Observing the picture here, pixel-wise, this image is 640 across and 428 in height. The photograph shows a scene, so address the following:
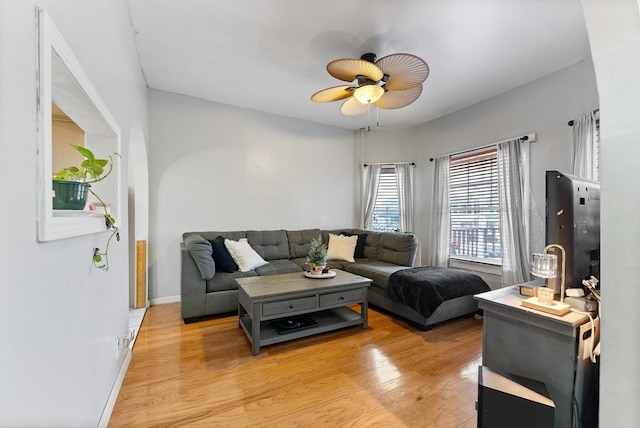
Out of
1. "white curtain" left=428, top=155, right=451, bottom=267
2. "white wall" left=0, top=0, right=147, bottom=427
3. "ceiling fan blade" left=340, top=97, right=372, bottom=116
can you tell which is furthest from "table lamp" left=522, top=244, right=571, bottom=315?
"white curtain" left=428, top=155, right=451, bottom=267

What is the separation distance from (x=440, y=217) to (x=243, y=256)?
10.3ft

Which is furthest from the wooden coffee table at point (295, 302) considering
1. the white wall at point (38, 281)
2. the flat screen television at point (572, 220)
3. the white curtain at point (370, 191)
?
the white curtain at point (370, 191)

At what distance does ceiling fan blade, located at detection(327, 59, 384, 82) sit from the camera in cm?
213

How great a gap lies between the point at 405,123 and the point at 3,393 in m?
5.18

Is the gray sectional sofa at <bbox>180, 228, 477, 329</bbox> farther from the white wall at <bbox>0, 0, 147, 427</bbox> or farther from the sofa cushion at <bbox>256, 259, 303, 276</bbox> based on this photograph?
the white wall at <bbox>0, 0, 147, 427</bbox>

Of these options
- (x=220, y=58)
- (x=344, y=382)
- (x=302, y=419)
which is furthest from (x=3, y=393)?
(x=220, y=58)

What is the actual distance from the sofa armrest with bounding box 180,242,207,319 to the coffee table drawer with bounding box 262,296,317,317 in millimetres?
1059

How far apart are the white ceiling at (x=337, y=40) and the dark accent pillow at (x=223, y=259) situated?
6.74 feet

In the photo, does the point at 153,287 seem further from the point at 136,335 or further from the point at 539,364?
the point at 539,364

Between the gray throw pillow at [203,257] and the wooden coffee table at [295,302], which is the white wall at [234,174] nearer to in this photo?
the gray throw pillow at [203,257]

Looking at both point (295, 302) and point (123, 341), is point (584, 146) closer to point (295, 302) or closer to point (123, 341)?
point (295, 302)

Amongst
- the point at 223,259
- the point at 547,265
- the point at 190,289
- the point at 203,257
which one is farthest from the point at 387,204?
the point at 547,265

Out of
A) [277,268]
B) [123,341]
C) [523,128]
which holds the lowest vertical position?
[123,341]

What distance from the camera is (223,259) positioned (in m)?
3.24
